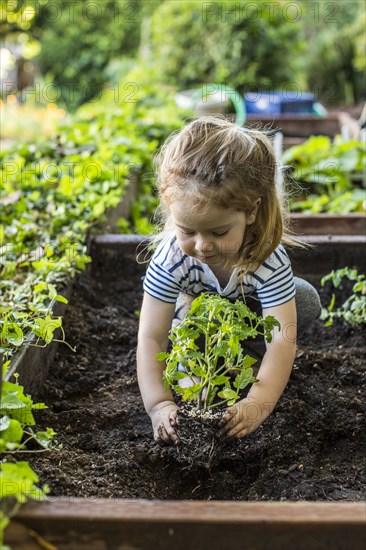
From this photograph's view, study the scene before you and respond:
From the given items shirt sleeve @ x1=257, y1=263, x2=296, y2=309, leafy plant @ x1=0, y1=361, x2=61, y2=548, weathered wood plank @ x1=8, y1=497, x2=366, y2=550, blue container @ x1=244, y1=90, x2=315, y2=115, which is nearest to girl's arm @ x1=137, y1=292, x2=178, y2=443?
shirt sleeve @ x1=257, y1=263, x2=296, y2=309

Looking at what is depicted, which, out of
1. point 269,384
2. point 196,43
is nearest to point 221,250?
point 269,384

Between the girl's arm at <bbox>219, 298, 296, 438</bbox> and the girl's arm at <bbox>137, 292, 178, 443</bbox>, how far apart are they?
0.18 meters

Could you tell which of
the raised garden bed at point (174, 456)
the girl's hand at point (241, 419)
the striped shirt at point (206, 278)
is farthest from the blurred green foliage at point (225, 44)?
the girl's hand at point (241, 419)

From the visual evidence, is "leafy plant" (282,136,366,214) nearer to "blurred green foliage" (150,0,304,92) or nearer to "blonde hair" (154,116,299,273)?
"blonde hair" (154,116,299,273)

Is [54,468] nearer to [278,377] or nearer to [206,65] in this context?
[278,377]

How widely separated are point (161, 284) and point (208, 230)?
396 mm

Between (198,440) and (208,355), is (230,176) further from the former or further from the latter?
(198,440)

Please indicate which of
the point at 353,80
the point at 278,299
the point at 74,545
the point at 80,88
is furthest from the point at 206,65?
the point at 74,545

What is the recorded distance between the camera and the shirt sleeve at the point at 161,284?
2.61 metres

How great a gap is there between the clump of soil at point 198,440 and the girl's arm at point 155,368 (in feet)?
0.10

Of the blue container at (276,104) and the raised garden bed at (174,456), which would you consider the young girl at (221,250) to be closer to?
the raised garden bed at (174,456)

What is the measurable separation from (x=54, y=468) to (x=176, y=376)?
1.31 ft

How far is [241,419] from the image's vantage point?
2309mm

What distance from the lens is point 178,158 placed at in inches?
92.7
